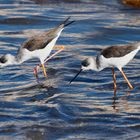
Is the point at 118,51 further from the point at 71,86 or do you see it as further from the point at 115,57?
the point at 71,86

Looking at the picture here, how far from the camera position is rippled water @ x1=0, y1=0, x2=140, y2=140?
900 cm

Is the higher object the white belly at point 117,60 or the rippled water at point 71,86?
the white belly at point 117,60

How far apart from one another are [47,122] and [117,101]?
5.09 feet

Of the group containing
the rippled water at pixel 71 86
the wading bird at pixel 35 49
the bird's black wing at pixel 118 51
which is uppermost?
the bird's black wing at pixel 118 51

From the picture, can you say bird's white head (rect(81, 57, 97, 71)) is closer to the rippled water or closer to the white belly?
the white belly

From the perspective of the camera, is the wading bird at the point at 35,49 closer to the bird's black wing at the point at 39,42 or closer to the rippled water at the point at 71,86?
the bird's black wing at the point at 39,42

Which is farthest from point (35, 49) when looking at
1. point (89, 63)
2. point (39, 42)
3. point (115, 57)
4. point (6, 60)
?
point (115, 57)

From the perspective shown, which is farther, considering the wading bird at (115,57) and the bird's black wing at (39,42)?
the bird's black wing at (39,42)

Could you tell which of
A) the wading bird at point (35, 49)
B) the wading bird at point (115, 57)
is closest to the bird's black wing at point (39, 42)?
the wading bird at point (35, 49)

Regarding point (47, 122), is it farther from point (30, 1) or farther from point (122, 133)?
point (30, 1)

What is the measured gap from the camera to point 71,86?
11305 millimetres

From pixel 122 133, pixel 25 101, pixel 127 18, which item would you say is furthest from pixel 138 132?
pixel 127 18

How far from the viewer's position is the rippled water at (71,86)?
900 cm

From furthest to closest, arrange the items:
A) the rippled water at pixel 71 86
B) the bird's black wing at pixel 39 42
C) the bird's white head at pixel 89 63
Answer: the bird's black wing at pixel 39 42, the bird's white head at pixel 89 63, the rippled water at pixel 71 86
